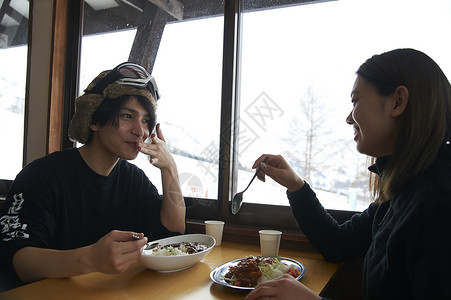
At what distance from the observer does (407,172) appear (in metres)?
0.85

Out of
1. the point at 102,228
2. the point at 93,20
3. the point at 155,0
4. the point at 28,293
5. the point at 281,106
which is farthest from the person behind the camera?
the point at 93,20

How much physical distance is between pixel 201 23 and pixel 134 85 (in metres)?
0.85

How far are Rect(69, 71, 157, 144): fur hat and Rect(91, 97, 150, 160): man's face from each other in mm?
37

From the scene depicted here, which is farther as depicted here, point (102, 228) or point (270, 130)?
point (270, 130)

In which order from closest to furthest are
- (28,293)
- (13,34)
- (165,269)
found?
(28,293) → (165,269) → (13,34)

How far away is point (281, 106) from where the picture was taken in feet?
6.21

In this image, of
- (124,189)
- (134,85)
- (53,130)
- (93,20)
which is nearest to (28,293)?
(124,189)

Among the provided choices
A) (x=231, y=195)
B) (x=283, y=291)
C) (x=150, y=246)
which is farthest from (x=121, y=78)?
(x=283, y=291)

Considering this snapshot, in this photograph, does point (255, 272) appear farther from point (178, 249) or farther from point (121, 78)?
point (121, 78)

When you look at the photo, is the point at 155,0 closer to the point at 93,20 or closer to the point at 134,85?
A: the point at 93,20

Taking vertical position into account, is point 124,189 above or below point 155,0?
below

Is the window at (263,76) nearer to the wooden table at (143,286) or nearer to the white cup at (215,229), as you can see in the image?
the white cup at (215,229)

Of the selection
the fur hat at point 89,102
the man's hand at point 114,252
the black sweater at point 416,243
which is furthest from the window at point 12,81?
the black sweater at point 416,243

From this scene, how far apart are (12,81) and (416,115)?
10.2 feet
